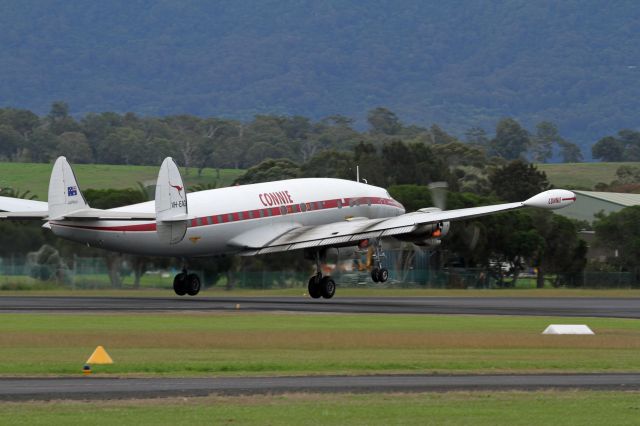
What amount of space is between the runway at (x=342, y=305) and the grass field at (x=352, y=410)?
2766 centimetres

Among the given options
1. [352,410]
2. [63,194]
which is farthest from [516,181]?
[352,410]

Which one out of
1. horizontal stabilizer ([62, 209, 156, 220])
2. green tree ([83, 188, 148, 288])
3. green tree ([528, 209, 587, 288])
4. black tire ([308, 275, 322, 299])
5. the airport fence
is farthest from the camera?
green tree ([528, 209, 587, 288])

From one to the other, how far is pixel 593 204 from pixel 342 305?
82193 millimetres

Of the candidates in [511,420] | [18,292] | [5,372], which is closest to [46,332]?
[5,372]

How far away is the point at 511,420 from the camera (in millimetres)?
22312

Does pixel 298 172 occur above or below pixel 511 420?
above

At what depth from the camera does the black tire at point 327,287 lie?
62562mm

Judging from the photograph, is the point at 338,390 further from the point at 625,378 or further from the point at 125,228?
the point at 125,228

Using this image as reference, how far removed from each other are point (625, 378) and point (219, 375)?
29.9 feet

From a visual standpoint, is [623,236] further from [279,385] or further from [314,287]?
[279,385]

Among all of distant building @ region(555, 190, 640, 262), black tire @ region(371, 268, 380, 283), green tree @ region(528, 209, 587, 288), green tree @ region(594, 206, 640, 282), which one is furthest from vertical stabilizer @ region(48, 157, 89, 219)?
distant building @ region(555, 190, 640, 262)

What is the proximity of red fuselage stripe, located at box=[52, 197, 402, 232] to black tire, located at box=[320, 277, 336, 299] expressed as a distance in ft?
12.2

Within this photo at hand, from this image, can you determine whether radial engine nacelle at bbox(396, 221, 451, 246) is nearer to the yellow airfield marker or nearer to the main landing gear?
the main landing gear

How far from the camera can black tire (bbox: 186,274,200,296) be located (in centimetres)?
6209
